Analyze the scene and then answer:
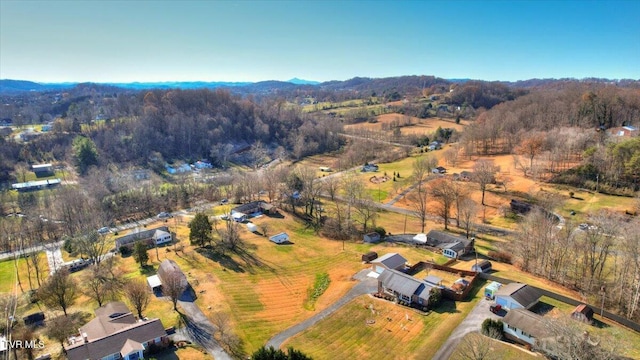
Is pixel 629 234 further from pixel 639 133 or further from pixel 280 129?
pixel 280 129

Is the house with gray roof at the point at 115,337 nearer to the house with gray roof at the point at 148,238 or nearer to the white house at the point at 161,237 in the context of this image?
the house with gray roof at the point at 148,238

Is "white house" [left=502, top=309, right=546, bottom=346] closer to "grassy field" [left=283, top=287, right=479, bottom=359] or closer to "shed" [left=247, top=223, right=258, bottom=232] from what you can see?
"grassy field" [left=283, top=287, right=479, bottom=359]

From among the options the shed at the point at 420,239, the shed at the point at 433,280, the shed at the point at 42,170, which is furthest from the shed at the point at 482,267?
the shed at the point at 42,170

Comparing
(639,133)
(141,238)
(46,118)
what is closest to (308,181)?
(141,238)

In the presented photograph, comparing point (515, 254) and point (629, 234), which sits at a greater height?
point (629, 234)

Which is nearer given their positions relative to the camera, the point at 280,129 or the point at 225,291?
the point at 225,291

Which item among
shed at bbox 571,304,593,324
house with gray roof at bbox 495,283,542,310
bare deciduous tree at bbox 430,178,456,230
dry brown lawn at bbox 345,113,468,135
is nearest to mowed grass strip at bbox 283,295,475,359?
house with gray roof at bbox 495,283,542,310
